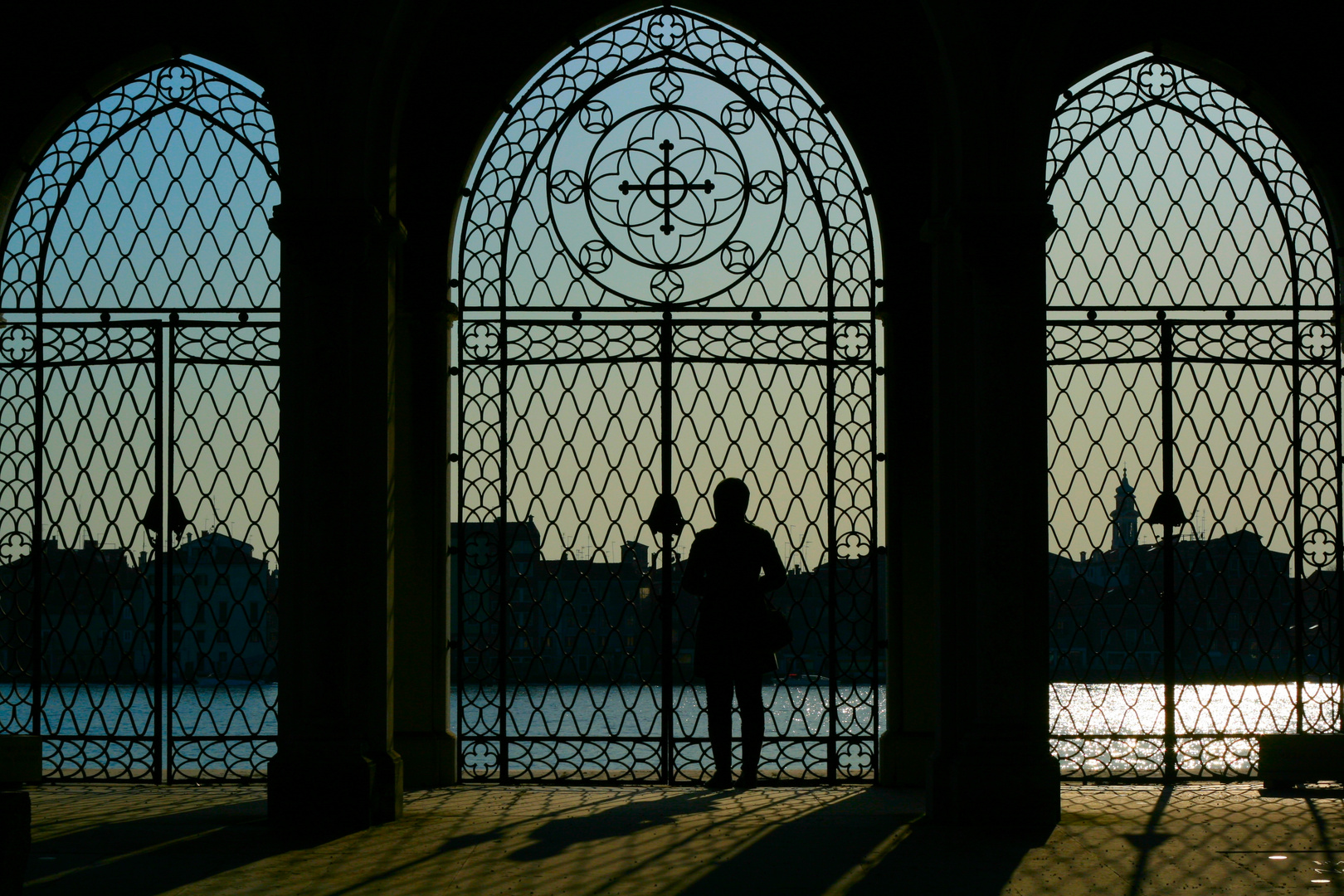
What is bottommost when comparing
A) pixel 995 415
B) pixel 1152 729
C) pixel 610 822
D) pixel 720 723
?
pixel 610 822

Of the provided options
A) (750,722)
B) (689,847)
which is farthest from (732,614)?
(689,847)

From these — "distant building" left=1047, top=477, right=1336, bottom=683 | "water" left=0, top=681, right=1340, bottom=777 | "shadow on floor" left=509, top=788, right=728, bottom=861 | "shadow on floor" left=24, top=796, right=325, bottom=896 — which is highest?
"distant building" left=1047, top=477, right=1336, bottom=683

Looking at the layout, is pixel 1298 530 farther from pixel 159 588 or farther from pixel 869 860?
pixel 159 588

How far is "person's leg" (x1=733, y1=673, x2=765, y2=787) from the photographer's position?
6.79m

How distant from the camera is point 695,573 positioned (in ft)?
22.7

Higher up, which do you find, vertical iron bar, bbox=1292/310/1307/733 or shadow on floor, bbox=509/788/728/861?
vertical iron bar, bbox=1292/310/1307/733

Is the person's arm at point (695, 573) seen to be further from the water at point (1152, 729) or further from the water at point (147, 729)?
the water at point (147, 729)

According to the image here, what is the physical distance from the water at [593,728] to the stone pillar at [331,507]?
52.5 inches

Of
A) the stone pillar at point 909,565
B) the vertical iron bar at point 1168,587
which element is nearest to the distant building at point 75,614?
the stone pillar at point 909,565

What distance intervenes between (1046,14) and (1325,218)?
261 cm

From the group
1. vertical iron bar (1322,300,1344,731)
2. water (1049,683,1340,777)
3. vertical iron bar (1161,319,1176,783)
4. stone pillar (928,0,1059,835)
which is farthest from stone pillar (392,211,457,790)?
vertical iron bar (1322,300,1344,731)

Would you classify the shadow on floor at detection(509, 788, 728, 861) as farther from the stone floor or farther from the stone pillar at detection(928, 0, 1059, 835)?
the stone pillar at detection(928, 0, 1059, 835)

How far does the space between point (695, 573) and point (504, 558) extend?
113 centimetres

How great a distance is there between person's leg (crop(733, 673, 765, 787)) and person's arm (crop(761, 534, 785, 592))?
438 mm
